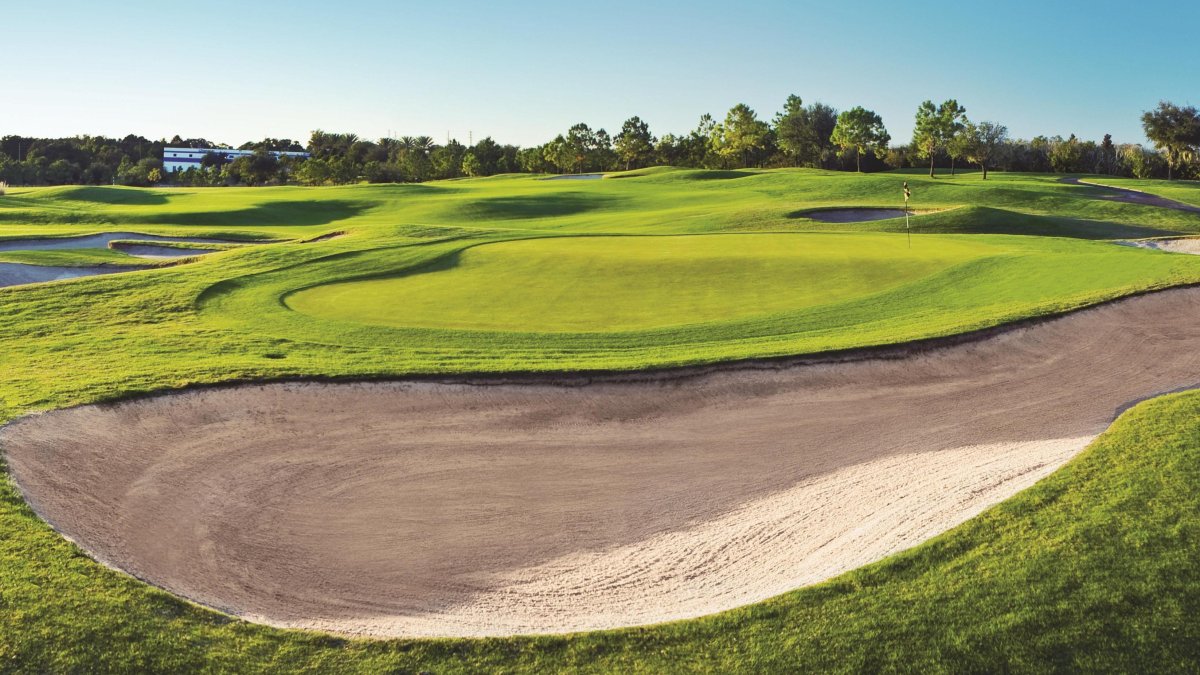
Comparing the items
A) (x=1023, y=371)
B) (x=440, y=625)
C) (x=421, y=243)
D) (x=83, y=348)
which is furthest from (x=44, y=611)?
(x=421, y=243)

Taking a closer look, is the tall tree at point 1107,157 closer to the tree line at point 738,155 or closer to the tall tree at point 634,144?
the tree line at point 738,155

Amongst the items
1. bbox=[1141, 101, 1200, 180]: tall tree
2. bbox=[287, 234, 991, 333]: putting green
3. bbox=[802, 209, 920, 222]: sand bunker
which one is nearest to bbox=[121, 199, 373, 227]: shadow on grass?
bbox=[287, 234, 991, 333]: putting green

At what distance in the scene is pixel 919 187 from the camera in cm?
6291

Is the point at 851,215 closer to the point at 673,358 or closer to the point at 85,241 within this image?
the point at 673,358

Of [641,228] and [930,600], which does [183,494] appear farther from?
[641,228]

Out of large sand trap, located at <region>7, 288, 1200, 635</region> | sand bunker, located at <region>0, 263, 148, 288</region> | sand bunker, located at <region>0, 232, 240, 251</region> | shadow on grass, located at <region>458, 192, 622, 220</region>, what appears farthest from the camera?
shadow on grass, located at <region>458, 192, 622, 220</region>

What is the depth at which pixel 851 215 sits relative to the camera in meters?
45.9

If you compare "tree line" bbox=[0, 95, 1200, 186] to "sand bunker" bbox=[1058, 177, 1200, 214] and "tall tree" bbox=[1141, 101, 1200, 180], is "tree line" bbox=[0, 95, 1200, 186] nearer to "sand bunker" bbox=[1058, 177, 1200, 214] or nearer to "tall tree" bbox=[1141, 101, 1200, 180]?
"tall tree" bbox=[1141, 101, 1200, 180]

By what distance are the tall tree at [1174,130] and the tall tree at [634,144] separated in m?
55.5

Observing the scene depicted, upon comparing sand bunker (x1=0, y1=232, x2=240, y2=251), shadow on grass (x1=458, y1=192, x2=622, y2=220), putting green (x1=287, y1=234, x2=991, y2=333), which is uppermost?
shadow on grass (x1=458, y1=192, x2=622, y2=220)

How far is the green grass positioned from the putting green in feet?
0.43

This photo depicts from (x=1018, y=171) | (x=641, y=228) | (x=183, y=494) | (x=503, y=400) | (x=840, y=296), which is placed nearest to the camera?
(x=183, y=494)

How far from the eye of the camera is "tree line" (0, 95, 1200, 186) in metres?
90.9

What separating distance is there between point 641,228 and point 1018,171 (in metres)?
77.0
